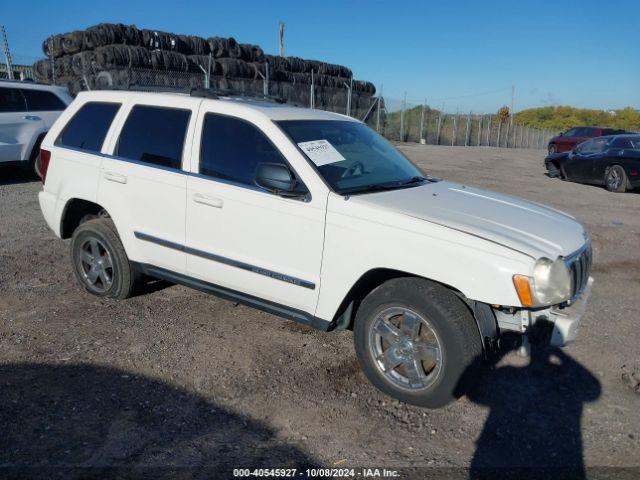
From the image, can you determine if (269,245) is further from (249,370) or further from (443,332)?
(443,332)

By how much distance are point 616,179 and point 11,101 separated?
13422 millimetres

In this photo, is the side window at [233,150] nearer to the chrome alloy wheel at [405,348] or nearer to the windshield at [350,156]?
the windshield at [350,156]

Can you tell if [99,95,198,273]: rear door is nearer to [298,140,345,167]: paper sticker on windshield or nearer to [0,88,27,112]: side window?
[298,140,345,167]: paper sticker on windshield

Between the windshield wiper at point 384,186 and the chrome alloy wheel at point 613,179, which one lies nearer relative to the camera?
the windshield wiper at point 384,186

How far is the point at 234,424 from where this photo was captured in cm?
322

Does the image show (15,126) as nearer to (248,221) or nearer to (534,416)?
(248,221)

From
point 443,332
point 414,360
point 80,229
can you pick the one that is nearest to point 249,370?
point 414,360

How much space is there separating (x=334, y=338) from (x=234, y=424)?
139 centimetres

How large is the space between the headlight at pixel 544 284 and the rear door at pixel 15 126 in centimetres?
999

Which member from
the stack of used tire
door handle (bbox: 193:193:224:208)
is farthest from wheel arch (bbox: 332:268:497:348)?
the stack of used tire

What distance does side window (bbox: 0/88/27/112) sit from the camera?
33.4 ft

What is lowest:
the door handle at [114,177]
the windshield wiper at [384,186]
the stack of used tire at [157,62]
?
the door handle at [114,177]

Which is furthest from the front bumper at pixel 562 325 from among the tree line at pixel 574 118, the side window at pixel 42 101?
the tree line at pixel 574 118

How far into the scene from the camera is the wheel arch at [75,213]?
5.05 metres
